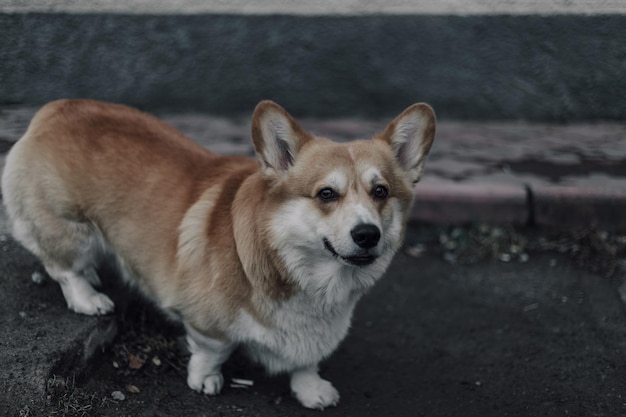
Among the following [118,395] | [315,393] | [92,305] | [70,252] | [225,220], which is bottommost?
[315,393]

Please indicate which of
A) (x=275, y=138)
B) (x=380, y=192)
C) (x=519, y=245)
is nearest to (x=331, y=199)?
(x=380, y=192)

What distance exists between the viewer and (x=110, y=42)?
571 centimetres

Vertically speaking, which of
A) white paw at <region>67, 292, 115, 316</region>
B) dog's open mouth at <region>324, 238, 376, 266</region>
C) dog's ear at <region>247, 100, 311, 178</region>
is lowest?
white paw at <region>67, 292, 115, 316</region>

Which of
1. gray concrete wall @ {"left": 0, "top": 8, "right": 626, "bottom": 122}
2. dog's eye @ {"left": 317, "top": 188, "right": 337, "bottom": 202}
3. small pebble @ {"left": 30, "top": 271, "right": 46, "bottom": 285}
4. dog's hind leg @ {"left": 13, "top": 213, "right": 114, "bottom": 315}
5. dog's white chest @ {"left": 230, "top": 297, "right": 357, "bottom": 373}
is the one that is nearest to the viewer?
dog's eye @ {"left": 317, "top": 188, "right": 337, "bottom": 202}

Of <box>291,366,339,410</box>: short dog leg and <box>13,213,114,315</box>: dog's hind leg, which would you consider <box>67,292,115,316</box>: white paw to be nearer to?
<box>13,213,114,315</box>: dog's hind leg

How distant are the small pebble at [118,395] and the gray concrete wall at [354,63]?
3.35m

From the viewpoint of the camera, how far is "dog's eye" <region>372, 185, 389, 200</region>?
2783mm

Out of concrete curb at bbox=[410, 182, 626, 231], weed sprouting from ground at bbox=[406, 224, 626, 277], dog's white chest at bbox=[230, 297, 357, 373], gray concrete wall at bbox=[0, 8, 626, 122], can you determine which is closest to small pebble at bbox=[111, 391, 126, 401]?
dog's white chest at bbox=[230, 297, 357, 373]

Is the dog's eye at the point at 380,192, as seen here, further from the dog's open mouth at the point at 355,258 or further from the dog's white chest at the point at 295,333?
the dog's white chest at the point at 295,333

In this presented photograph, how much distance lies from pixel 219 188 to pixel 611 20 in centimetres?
411

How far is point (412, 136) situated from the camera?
3008 mm

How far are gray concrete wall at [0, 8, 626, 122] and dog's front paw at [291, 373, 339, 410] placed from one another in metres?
3.29

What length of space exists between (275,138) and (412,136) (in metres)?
0.59

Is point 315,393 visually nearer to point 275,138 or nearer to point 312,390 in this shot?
point 312,390
